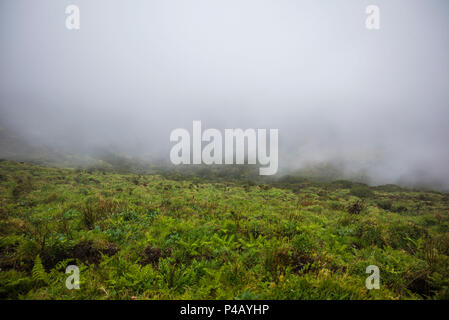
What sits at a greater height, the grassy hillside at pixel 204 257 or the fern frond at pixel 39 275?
the fern frond at pixel 39 275

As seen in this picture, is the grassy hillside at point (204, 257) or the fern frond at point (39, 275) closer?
the grassy hillside at point (204, 257)

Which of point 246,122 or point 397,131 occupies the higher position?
point 246,122

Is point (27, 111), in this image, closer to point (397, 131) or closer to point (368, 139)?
point (368, 139)

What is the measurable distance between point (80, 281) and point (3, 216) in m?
6.75

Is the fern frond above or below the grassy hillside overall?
above

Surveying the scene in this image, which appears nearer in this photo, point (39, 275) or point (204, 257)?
point (39, 275)

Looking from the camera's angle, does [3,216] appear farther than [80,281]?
Yes

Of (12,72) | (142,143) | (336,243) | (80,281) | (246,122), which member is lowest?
(336,243)

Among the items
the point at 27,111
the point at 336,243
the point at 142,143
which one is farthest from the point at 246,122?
the point at 27,111

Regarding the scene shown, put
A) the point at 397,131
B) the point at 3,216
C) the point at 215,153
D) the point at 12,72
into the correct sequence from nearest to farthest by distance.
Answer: the point at 3,216 → the point at 215,153 → the point at 397,131 → the point at 12,72

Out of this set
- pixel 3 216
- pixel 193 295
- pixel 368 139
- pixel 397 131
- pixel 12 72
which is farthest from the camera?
pixel 12 72

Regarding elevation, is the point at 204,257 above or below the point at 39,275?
below

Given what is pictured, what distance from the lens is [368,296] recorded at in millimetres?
3227

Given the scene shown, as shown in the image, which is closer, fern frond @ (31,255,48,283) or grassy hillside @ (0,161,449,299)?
grassy hillside @ (0,161,449,299)
